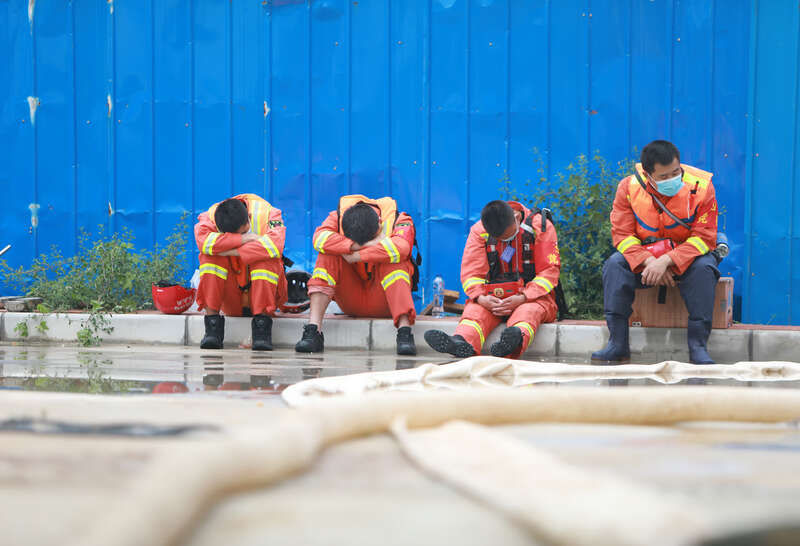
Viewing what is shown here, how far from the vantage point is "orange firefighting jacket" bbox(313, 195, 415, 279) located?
249 inches

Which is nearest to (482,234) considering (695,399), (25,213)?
(695,399)

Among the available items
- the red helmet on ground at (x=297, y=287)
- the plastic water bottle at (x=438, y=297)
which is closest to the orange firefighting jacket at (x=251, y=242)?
the red helmet on ground at (x=297, y=287)

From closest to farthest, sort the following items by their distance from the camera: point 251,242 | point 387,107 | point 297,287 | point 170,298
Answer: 1. point 251,242
2. point 170,298
3. point 297,287
4. point 387,107

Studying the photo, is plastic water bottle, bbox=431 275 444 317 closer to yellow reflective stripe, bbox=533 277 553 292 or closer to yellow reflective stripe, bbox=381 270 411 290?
yellow reflective stripe, bbox=381 270 411 290

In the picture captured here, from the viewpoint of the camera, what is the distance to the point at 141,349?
6.24 metres

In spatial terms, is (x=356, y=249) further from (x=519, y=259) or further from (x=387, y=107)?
(x=387, y=107)

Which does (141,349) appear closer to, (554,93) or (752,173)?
(554,93)

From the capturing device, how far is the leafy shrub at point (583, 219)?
692 centimetres

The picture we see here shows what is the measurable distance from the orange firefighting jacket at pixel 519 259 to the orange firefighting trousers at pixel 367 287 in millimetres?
520

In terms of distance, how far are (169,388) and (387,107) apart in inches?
190

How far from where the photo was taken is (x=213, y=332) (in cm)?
643

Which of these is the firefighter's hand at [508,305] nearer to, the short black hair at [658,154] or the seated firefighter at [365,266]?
the seated firefighter at [365,266]

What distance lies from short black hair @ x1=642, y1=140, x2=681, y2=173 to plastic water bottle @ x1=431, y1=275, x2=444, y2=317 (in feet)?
7.76

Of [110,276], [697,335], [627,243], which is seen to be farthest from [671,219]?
[110,276]
